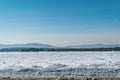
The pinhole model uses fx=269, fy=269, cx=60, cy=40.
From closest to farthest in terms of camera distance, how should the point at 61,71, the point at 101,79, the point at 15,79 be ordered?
1. the point at 101,79
2. the point at 15,79
3. the point at 61,71

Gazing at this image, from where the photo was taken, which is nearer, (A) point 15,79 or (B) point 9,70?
(A) point 15,79

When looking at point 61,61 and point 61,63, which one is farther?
point 61,61

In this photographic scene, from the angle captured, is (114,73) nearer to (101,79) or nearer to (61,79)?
(101,79)

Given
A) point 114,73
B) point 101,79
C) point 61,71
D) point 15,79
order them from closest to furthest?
point 101,79 → point 15,79 → point 114,73 → point 61,71

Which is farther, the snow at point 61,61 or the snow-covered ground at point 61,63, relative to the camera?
the snow at point 61,61

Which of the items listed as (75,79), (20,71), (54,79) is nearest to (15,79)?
(54,79)

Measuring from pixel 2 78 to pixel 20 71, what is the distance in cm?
444

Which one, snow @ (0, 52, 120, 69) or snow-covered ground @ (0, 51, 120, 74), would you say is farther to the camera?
snow @ (0, 52, 120, 69)

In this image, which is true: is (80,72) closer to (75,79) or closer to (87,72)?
(87,72)

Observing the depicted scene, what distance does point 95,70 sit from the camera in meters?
19.6

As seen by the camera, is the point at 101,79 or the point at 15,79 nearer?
the point at 101,79

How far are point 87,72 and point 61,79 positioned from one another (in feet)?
14.9

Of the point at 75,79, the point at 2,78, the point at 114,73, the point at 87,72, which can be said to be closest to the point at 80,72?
the point at 87,72

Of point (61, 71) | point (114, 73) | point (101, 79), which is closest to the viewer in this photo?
point (101, 79)
